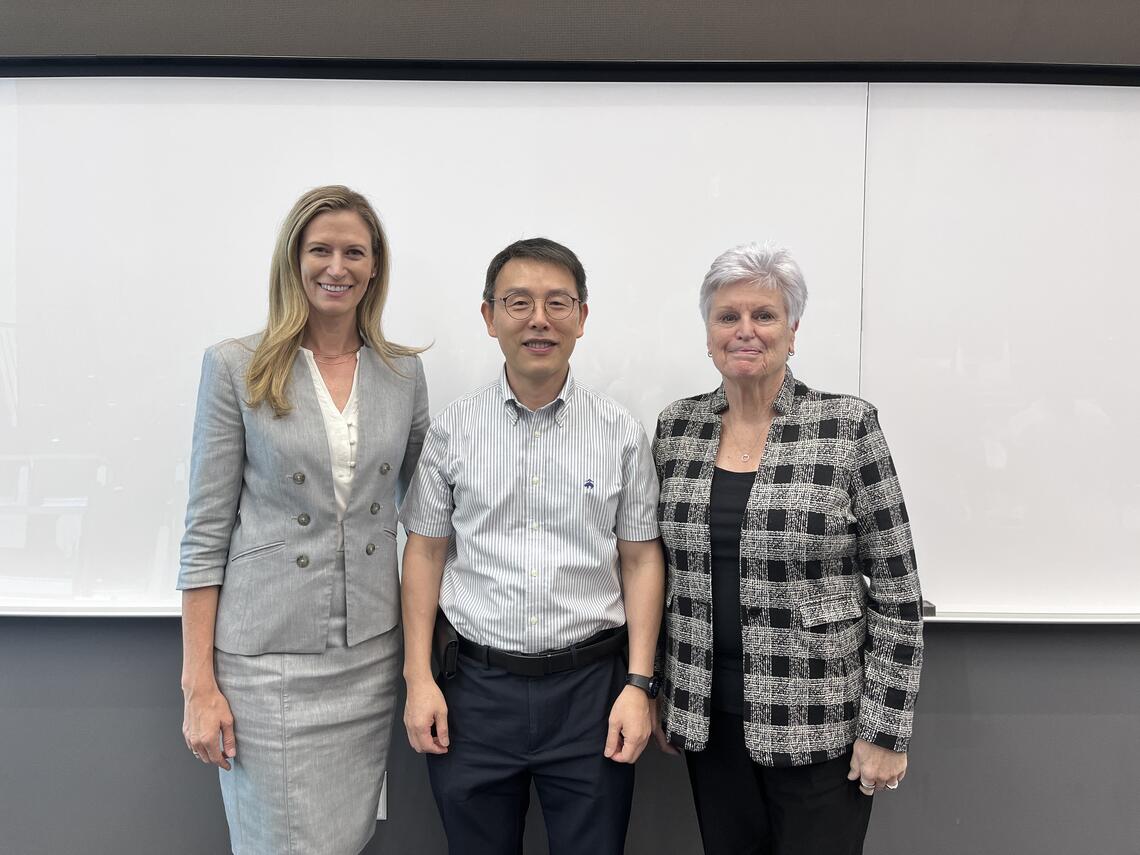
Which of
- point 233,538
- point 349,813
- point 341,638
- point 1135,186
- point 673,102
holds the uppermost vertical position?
point 673,102

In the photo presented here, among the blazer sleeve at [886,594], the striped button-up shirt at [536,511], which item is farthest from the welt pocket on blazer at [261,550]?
the blazer sleeve at [886,594]

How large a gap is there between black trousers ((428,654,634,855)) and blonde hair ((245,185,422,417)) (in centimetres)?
66

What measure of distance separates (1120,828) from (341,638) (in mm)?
2158

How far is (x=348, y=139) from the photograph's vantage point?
1780 mm

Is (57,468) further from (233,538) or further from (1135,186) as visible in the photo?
(1135,186)

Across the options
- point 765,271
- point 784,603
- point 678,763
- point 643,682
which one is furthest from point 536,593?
point 678,763

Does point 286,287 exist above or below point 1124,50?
below

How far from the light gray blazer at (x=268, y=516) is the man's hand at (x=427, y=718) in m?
0.16

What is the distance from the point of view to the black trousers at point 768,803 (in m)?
1.23

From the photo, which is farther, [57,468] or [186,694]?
[57,468]

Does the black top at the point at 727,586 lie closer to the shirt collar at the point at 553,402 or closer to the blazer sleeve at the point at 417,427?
the shirt collar at the point at 553,402

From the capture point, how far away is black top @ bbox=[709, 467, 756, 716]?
49.7 inches

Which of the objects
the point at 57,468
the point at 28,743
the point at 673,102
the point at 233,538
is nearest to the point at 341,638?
the point at 233,538

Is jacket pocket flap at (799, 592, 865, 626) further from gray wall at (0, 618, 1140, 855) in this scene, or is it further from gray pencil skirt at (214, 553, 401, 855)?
gray pencil skirt at (214, 553, 401, 855)
